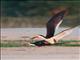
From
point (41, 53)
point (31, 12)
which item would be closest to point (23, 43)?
point (41, 53)

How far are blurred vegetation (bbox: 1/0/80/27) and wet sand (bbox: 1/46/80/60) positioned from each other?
7.31 m

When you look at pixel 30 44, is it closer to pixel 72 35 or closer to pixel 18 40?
pixel 18 40

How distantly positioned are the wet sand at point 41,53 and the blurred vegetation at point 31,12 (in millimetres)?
7309

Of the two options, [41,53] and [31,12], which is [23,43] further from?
[31,12]

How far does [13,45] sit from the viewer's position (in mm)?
10359

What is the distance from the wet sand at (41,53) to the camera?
8.44 metres

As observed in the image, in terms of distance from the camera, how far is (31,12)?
66.3ft

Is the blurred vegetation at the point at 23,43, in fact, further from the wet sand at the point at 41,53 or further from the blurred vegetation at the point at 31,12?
the blurred vegetation at the point at 31,12

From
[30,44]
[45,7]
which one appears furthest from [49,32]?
[45,7]

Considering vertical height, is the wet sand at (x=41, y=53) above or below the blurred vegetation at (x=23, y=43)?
below

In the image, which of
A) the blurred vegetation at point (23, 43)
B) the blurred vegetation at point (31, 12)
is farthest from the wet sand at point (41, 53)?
the blurred vegetation at point (31, 12)

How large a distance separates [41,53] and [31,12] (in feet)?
37.1

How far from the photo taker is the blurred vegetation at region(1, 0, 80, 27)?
17719mm

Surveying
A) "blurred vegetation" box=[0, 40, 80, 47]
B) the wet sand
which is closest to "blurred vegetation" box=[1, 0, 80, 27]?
"blurred vegetation" box=[0, 40, 80, 47]
